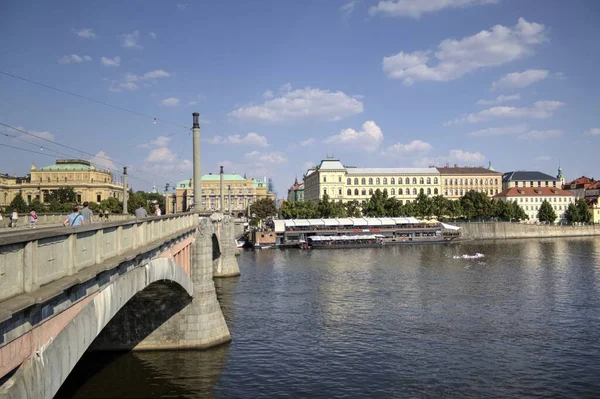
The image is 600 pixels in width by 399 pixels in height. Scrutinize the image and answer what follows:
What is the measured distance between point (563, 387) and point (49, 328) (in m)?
27.5

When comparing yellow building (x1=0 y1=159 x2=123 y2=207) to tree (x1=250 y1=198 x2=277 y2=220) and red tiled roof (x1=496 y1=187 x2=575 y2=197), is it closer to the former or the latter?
tree (x1=250 y1=198 x2=277 y2=220)

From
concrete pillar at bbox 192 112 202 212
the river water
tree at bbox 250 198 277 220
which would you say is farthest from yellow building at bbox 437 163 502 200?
concrete pillar at bbox 192 112 202 212

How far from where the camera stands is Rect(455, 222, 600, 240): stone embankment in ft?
494

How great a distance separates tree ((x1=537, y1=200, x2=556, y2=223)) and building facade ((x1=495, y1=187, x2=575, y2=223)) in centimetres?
991

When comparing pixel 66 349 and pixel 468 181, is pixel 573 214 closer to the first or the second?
pixel 468 181

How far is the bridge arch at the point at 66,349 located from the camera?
28.7 ft

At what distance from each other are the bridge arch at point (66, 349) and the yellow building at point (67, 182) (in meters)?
148

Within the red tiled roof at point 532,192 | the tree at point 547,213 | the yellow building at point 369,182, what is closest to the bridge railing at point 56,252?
the yellow building at point 369,182

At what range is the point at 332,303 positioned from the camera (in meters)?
50.9

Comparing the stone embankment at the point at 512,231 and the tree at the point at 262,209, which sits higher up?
the tree at the point at 262,209

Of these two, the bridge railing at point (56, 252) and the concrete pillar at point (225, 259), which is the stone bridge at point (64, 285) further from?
the concrete pillar at point (225, 259)

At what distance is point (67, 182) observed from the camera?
160m

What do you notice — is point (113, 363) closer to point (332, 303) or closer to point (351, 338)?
point (351, 338)

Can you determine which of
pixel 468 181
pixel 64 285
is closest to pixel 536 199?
pixel 468 181
